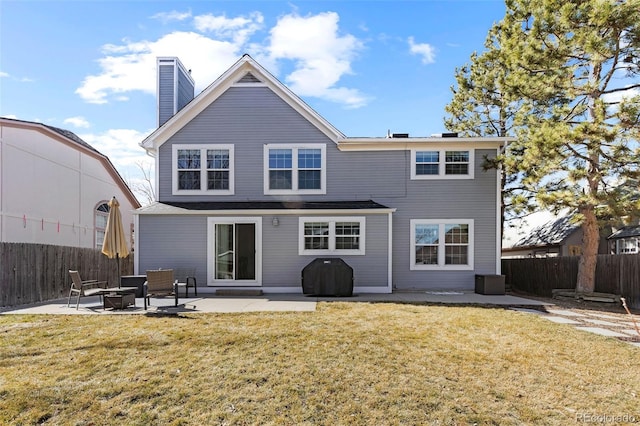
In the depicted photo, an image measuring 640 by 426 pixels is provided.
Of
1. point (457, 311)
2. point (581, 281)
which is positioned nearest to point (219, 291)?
point (457, 311)

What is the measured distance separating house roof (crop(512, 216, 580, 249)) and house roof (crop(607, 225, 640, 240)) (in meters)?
1.94

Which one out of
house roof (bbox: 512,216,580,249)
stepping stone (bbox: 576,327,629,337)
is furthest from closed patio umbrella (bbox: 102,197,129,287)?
house roof (bbox: 512,216,580,249)

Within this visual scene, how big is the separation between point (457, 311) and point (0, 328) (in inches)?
380

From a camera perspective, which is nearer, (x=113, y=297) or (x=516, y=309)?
(x=113, y=297)

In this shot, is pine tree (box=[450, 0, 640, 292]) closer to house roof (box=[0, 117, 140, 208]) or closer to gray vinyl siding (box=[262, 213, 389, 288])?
gray vinyl siding (box=[262, 213, 389, 288])

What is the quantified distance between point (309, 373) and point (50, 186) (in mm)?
16214

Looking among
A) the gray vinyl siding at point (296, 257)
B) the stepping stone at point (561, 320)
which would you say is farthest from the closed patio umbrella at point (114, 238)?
the stepping stone at point (561, 320)

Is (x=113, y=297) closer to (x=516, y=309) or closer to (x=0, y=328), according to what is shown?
(x=0, y=328)

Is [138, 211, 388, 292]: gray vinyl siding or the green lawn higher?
[138, 211, 388, 292]: gray vinyl siding

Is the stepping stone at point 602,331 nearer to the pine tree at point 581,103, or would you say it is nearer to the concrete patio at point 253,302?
the concrete patio at point 253,302

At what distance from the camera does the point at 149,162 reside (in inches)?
1471

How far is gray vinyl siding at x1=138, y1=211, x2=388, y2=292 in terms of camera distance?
41.4 feet

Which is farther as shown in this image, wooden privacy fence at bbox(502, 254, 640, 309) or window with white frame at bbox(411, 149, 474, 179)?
window with white frame at bbox(411, 149, 474, 179)

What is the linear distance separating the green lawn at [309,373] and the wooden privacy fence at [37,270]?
3.56m
